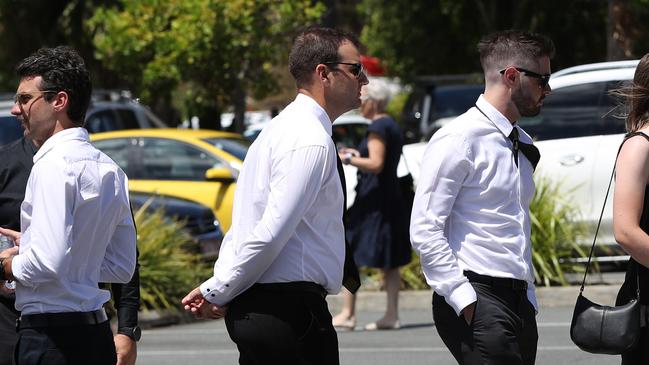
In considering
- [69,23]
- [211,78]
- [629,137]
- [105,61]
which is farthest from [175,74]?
[629,137]

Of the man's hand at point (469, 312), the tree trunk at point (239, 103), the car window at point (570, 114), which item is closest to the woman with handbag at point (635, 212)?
the man's hand at point (469, 312)

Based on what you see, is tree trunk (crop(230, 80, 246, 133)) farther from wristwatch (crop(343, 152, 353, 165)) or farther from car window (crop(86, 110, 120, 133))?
wristwatch (crop(343, 152, 353, 165))

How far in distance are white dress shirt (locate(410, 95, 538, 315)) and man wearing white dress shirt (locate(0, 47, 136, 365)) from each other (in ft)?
3.76

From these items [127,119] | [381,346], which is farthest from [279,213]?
[127,119]

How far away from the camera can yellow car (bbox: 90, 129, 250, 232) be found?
517 inches

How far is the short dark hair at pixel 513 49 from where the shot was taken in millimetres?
5133

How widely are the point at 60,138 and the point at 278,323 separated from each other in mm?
931

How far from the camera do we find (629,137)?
4621 millimetres

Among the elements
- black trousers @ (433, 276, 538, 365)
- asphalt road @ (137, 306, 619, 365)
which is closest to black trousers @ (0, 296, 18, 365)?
black trousers @ (433, 276, 538, 365)

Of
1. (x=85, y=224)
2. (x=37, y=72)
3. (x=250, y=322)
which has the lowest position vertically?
(x=250, y=322)

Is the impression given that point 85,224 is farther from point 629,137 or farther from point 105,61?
point 105,61

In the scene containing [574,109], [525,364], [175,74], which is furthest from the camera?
[175,74]

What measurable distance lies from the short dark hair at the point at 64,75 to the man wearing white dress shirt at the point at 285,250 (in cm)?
60

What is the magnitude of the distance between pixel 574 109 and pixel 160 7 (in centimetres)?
832
